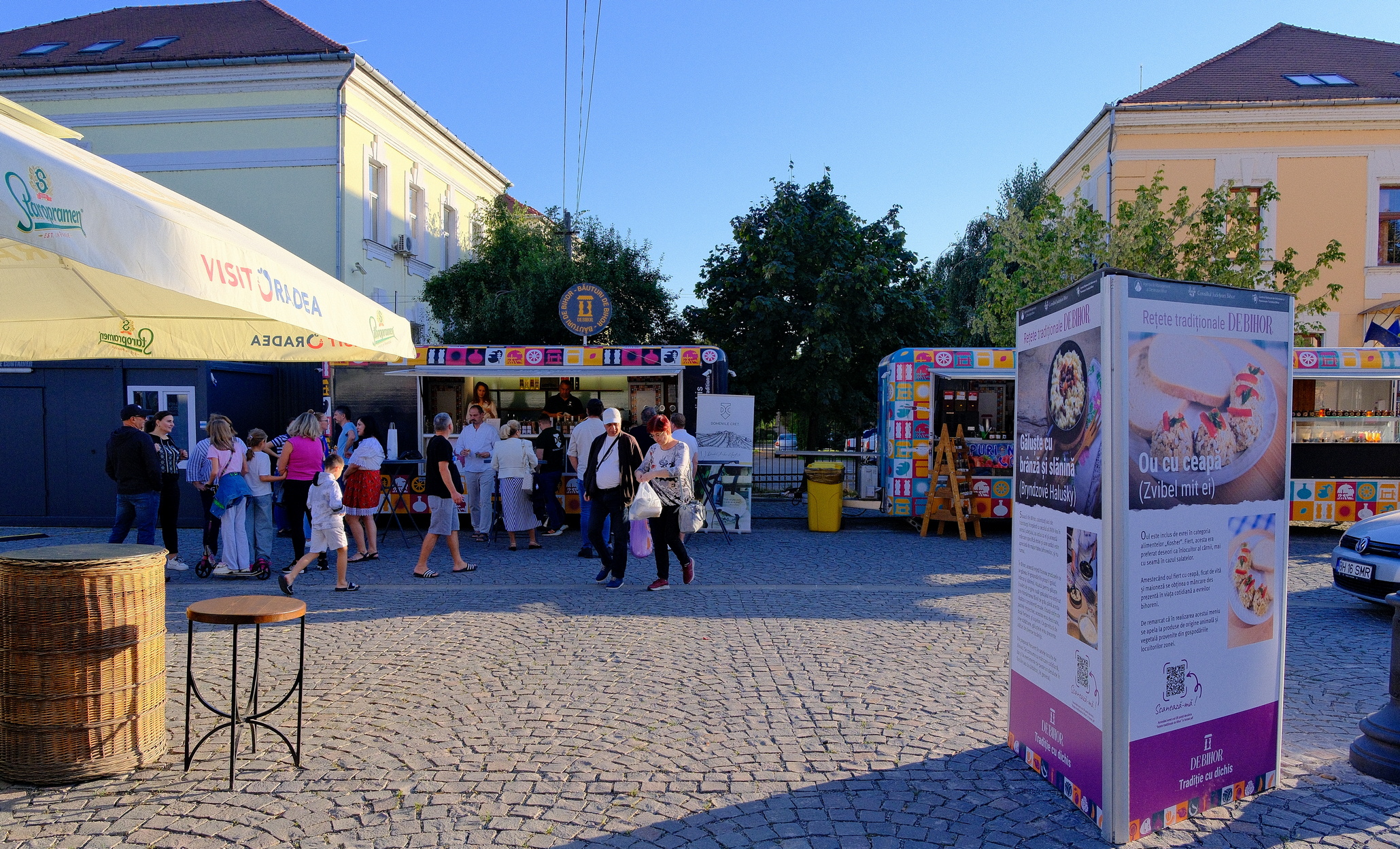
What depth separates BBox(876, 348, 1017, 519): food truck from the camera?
12750mm

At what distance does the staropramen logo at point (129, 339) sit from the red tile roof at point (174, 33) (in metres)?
16.9

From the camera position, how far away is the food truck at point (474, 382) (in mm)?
13038

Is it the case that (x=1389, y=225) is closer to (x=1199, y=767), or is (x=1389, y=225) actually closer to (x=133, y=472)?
(x=1199, y=767)

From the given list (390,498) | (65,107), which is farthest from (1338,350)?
(65,107)

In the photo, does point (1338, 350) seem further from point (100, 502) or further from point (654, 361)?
point (100, 502)

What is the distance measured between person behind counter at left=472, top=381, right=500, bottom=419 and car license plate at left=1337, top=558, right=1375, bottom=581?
1008cm

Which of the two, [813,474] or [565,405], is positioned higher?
[565,405]

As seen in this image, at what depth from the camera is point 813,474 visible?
13.2 metres

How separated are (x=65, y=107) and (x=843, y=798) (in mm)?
25052

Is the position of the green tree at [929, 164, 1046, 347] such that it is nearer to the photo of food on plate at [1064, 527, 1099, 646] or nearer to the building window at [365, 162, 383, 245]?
the building window at [365, 162, 383, 245]

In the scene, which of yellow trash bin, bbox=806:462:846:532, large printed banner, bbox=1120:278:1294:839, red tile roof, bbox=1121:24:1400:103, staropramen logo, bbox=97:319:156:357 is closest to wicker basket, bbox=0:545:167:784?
staropramen logo, bbox=97:319:156:357

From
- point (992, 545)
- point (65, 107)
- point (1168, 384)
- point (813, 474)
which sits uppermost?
point (65, 107)

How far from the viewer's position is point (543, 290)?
19250 mm

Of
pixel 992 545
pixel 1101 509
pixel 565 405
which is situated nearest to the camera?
pixel 1101 509
